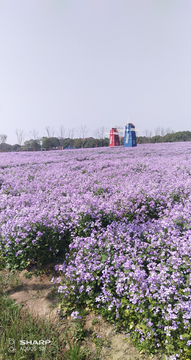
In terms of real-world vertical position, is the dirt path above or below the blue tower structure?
below

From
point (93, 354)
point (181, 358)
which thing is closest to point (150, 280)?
point (181, 358)

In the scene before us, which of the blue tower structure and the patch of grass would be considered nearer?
the patch of grass

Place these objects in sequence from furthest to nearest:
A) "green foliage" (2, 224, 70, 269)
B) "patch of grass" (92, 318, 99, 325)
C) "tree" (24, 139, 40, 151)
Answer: "tree" (24, 139, 40, 151)
"green foliage" (2, 224, 70, 269)
"patch of grass" (92, 318, 99, 325)

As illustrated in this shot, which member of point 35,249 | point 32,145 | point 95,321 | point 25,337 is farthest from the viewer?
point 32,145

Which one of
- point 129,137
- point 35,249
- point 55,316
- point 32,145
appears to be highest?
point 32,145

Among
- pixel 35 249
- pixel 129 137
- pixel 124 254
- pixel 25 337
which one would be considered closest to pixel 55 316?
pixel 25 337

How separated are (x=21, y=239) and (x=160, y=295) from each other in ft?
9.58

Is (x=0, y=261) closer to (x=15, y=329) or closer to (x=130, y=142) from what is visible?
(x=15, y=329)

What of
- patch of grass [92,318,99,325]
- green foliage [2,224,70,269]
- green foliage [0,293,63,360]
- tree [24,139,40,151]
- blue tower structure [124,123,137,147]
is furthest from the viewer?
tree [24,139,40,151]

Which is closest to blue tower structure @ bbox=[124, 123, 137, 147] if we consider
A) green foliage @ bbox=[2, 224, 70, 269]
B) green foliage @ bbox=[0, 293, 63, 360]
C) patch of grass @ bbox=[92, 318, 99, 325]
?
green foliage @ bbox=[2, 224, 70, 269]
